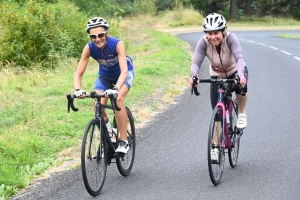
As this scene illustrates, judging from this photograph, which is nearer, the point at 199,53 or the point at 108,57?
the point at 108,57

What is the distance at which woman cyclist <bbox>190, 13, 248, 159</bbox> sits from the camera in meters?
6.31

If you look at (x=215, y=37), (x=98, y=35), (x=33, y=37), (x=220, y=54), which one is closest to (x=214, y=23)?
(x=215, y=37)

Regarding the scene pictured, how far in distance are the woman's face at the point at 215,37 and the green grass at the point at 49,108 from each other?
2.60m

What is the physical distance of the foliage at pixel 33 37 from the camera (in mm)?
17250

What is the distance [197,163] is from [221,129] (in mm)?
1020

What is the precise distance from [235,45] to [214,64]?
1.26 ft

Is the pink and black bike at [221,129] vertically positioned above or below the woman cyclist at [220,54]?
below

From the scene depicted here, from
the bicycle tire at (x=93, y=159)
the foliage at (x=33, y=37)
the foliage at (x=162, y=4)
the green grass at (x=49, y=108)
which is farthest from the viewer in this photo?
the foliage at (x=162, y=4)

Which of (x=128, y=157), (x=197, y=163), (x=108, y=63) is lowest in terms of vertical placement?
(x=197, y=163)

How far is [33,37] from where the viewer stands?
17.6 metres

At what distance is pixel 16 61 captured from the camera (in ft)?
57.1

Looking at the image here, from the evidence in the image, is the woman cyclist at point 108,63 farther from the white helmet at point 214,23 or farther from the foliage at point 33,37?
the foliage at point 33,37

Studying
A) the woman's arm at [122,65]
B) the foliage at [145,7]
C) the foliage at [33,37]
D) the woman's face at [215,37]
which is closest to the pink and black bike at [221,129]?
the woman's face at [215,37]

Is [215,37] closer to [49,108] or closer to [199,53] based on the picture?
[199,53]
